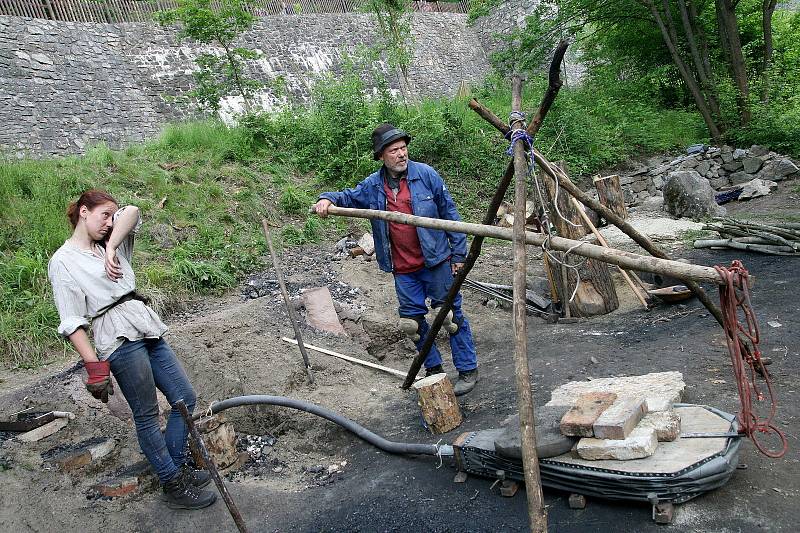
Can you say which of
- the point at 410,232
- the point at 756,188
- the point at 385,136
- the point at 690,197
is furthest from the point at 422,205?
the point at 756,188

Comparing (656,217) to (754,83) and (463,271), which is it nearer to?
(754,83)

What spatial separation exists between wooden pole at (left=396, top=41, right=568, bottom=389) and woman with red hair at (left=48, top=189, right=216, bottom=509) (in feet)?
6.10

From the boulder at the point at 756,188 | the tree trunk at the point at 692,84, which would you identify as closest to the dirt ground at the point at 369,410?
the boulder at the point at 756,188

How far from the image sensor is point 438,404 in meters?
4.12

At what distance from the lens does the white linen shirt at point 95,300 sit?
10.7 feet

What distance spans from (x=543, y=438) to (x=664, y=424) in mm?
623

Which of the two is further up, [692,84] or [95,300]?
[692,84]

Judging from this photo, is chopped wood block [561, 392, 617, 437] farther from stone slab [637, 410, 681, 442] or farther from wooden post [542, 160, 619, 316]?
wooden post [542, 160, 619, 316]

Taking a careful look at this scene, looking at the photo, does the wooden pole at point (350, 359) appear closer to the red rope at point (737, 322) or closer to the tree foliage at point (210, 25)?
the red rope at point (737, 322)

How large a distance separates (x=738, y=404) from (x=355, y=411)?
2821 millimetres

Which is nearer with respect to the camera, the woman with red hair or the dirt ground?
the dirt ground

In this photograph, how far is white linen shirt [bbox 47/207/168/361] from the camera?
3.27 meters

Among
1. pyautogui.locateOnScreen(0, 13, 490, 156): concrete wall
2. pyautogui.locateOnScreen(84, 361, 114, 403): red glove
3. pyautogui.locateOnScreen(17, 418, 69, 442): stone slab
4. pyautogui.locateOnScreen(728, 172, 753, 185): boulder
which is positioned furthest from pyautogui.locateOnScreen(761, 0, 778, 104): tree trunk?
pyautogui.locateOnScreen(17, 418, 69, 442): stone slab

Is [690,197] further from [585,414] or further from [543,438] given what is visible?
[543,438]
